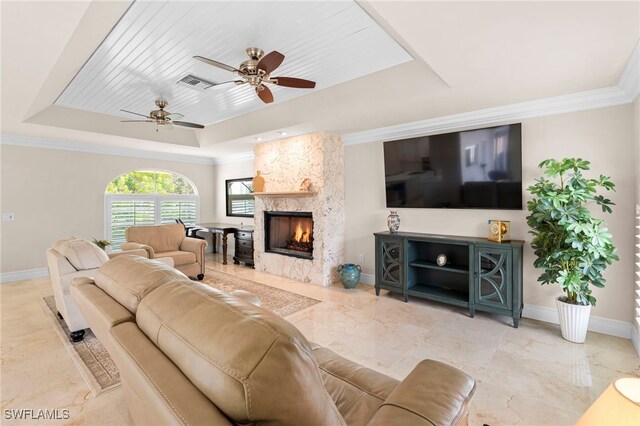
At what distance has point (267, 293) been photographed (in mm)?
4297

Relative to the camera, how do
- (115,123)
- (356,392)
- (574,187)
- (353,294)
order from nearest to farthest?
(356,392) → (574,187) → (353,294) → (115,123)

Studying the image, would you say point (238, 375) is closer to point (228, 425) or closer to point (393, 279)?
point (228, 425)

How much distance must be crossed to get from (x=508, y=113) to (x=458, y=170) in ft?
2.66

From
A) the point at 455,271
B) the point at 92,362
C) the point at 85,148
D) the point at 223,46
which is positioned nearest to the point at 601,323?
the point at 455,271

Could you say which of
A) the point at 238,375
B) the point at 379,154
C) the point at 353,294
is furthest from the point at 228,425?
the point at 379,154

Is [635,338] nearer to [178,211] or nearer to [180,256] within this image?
[180,256]

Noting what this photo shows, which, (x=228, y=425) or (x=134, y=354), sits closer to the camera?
(x=228, y=425)

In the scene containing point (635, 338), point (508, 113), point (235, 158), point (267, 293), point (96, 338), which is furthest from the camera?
point (235, 158)

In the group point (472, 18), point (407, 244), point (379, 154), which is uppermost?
point (472, 18)

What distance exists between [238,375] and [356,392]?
0.81 metres

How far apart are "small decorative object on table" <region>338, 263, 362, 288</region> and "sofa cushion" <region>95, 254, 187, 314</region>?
3.30m

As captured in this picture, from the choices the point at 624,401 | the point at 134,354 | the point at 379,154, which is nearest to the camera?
the point at 624,401

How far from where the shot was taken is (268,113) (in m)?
4.54

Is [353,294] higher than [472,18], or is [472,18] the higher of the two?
[472,18]
